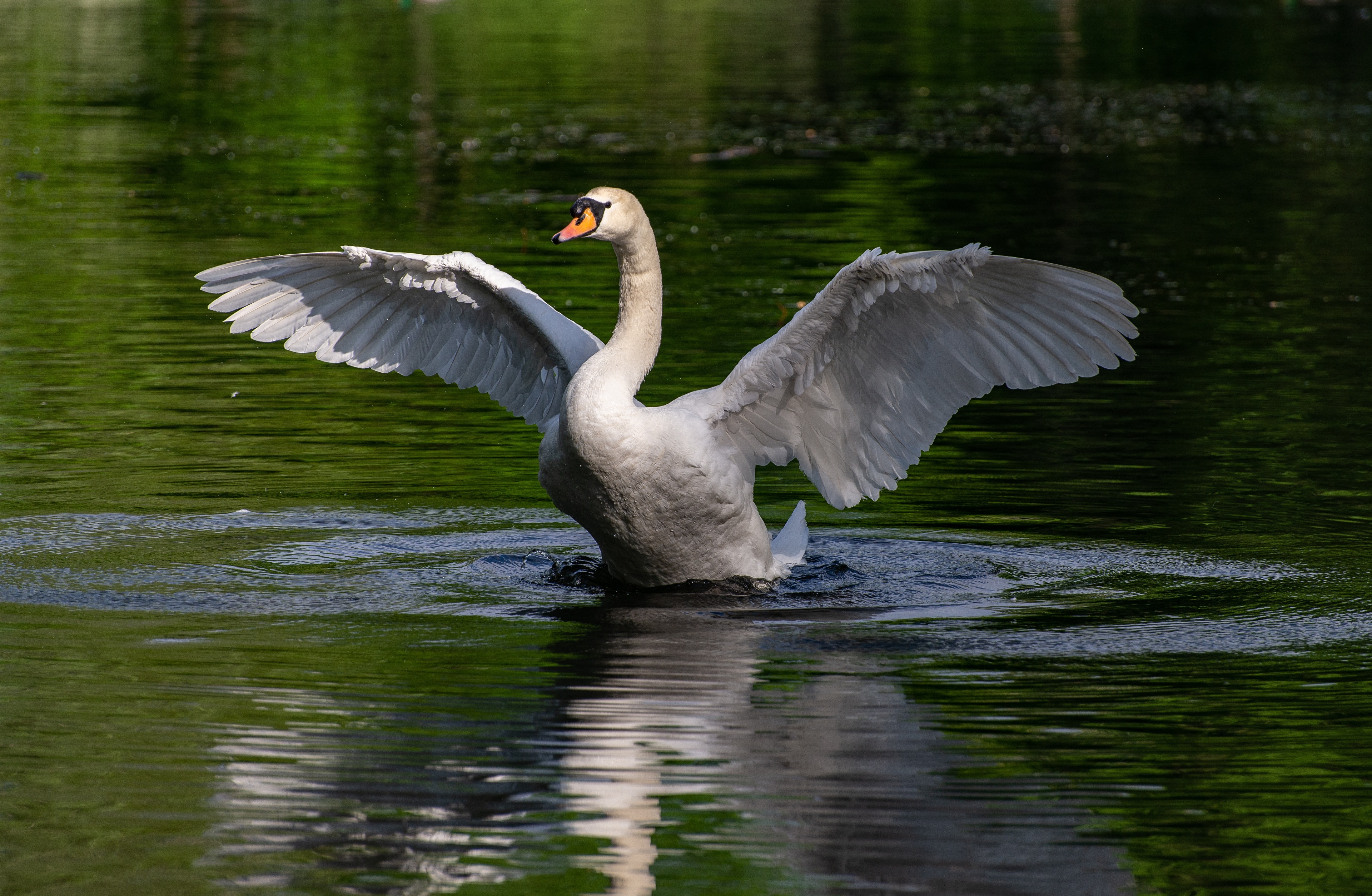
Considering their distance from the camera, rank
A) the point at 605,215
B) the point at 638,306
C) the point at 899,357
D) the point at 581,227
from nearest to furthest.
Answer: the point at 581,227 → the point at 605,215 → the point at 638,306 → the point at 899,357

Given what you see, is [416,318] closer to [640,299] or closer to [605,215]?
[640,299]

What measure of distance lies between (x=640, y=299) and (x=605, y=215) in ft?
1.55

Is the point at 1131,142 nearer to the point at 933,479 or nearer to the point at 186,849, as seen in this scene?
the point at 933,479

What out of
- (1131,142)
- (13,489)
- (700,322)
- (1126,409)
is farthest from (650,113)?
(13,489)

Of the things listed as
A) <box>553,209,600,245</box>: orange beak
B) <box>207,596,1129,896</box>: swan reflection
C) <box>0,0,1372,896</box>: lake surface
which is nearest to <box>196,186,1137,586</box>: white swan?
<box>553,209,600,245</box>: orange beak

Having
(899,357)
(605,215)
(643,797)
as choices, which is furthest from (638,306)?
(643,797)

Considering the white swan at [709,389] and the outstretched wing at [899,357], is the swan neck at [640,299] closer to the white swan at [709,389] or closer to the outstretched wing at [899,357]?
the white swan at [709,389]

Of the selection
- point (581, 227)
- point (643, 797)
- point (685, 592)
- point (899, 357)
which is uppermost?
point (581, 227)

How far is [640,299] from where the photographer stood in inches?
350

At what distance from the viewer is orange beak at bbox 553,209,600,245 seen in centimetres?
834

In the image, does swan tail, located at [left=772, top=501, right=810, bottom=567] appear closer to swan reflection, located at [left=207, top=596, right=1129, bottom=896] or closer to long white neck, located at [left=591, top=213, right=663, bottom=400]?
long white neck, located at [left=591, top=213, right=663, bottom=400]

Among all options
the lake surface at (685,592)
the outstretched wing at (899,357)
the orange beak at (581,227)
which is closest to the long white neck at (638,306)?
the orange beak at (581,227)

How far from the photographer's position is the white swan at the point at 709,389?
8.47 meters

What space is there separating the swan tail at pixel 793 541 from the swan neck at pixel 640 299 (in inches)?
48.1
